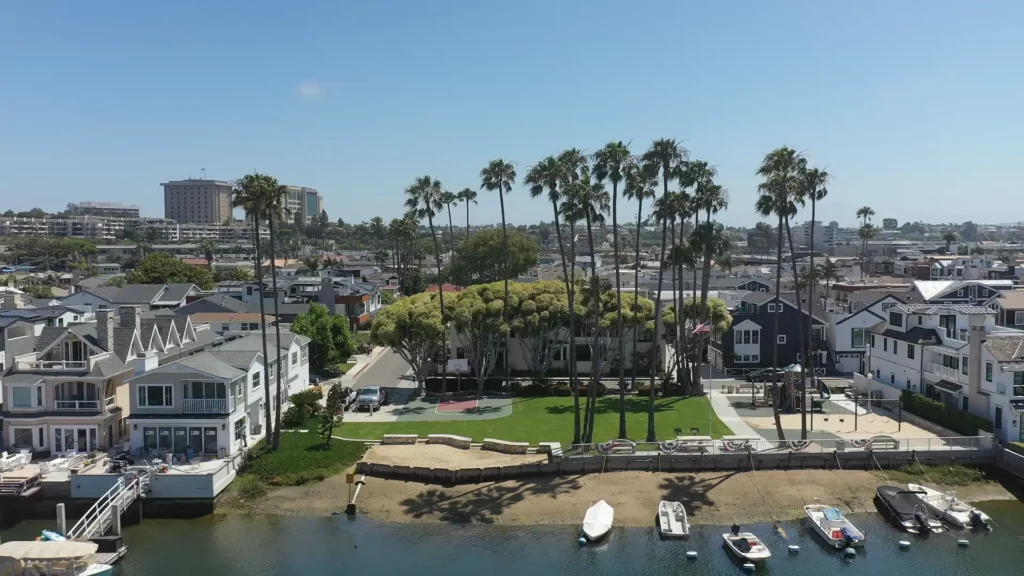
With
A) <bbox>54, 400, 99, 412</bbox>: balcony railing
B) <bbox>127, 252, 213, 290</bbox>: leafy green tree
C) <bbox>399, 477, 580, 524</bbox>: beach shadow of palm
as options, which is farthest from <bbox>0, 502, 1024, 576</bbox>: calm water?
<bbox>127, 252, 213, 290</bbox>: leafy green tree

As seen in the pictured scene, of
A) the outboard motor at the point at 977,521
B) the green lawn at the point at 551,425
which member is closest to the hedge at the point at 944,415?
the outboard motor at the point at 977,521

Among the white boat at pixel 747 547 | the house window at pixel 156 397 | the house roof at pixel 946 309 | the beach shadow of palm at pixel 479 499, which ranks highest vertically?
the house roof at pixel 946 309

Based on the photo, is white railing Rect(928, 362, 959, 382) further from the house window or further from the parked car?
the house window

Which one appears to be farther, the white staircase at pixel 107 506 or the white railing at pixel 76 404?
the white railing at pixel 76 404

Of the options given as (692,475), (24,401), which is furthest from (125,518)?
(692,475)

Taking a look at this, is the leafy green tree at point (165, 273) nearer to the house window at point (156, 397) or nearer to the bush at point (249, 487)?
the house window at point (156, 397)

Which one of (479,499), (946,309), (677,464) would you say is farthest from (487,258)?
(479,499)

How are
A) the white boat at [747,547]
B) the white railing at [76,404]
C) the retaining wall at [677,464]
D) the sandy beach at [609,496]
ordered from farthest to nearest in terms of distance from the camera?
1. the white railing at [76,404]
2. the retaining wall at [677,464]
3. the sandy beach at [609,496]
4. the white boat at [747,547]
